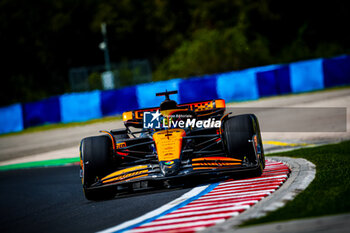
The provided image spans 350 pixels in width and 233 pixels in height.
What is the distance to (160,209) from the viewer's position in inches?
238

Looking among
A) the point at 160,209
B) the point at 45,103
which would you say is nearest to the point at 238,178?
the point at 160,209

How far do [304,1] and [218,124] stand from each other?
4126 cm

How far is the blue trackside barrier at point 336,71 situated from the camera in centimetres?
2542

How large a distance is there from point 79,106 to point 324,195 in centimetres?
2143

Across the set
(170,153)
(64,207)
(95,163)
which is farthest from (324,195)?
(64,207)

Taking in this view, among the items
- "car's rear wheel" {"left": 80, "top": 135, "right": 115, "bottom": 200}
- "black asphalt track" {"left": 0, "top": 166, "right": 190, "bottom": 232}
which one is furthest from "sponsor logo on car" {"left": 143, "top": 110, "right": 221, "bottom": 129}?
"black asphalt track" {"left": 0, "top": 166, "right": 190, "bottom": 232}

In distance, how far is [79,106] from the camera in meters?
26.0

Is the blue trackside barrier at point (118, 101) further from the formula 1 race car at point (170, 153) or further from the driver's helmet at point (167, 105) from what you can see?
the formula 1 race car at point (170, 153)

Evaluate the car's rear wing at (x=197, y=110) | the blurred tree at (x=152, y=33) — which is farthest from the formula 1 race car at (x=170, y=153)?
the blurred tree at (x=152, y=33)

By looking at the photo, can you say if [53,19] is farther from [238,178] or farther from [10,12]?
[238,178]

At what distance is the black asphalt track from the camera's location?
5902 millimetres

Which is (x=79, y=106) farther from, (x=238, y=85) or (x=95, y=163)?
(x=95, y=163)

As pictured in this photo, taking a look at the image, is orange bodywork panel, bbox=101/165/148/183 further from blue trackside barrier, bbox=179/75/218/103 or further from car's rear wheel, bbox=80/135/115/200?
blue trackside barrier, bbox=179/75/218/103

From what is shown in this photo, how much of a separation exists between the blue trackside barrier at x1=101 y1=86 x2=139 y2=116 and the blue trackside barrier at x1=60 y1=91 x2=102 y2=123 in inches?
13.6
